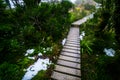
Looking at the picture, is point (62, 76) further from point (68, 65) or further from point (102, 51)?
point (102, 51)

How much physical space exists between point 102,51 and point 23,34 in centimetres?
445

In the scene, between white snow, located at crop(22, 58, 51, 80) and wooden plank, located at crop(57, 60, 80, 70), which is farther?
wooden plank, located at crop(57, 60, 80, 70)

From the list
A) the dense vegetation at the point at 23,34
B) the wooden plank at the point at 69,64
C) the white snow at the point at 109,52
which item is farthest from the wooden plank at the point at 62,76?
the white snow at the point at 109,52

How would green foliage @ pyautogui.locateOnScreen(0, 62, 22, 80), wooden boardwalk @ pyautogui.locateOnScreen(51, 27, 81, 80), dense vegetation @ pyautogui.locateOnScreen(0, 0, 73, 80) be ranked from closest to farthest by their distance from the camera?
1. green foliage @ pyautogui.locateOnScreen(0, 62, 22, 80)
2. dense vegetation @ pyautogui.locateOnScreen(0, 0, 73, 80)
3. wooden boardwalk @ pyautogui.locateOnScreen(51, 27, 81, 80)

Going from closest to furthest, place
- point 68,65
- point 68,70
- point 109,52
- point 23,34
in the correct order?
point 68,70, point 68,65, point 109,52, point 23,34

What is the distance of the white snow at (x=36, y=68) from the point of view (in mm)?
4398

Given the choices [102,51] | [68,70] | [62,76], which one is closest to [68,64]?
[68,70]

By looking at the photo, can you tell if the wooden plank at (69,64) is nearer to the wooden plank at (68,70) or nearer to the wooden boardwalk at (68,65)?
the wooden boardwalk at (68,65)

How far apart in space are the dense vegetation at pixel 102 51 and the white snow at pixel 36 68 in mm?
1673

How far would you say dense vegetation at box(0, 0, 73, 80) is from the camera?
3528 mm

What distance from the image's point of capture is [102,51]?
668cm


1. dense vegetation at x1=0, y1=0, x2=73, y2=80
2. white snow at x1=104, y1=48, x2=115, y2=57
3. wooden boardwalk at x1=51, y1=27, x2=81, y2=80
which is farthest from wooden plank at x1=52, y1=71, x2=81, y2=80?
white snow at x1=104, y1=48, x2=115, y2=57

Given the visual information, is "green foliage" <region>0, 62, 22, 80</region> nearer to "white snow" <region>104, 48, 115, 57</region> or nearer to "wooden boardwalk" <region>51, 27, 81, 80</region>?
"wooden boardwalk" <region>51, 27, 81, 80</region>

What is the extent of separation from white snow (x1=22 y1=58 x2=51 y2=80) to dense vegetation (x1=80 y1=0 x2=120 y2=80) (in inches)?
65.9
